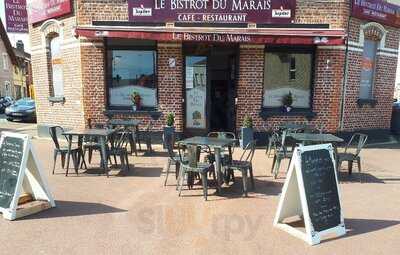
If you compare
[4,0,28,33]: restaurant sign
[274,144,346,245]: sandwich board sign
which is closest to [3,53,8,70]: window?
[4,0,28,33]: restaurant sign

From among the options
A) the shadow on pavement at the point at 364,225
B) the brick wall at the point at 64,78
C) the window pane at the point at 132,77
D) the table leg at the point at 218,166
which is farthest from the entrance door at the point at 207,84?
the shadow on pavement at the point at 364,225

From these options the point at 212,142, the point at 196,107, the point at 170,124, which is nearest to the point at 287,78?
the point at 196,107

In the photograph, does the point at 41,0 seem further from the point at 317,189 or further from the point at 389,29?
the point at 389,29

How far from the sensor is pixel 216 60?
35.0ft

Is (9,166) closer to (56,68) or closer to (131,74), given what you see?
(131,74)

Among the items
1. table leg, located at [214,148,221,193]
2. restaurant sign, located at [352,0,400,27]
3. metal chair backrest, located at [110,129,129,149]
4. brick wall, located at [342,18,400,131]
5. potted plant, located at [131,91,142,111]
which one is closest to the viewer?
table leg, located at [214,148,221,193]

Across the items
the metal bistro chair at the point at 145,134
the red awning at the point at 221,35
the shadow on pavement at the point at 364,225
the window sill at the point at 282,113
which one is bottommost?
the shadow on pavement at the point at 364,225

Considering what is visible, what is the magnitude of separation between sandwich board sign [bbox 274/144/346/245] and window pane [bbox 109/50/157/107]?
628 centimetres

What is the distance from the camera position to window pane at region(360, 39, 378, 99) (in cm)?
1088

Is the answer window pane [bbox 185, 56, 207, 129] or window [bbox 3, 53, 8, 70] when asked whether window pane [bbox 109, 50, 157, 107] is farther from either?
window [bbox 3, 53, 8, 70]

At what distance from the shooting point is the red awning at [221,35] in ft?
29.8

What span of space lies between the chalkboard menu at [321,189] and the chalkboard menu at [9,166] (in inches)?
149

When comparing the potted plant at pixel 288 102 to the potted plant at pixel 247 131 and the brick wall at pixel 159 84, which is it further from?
the brick wall at pixel 159 84

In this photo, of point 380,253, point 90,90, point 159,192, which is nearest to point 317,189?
point 380,253
